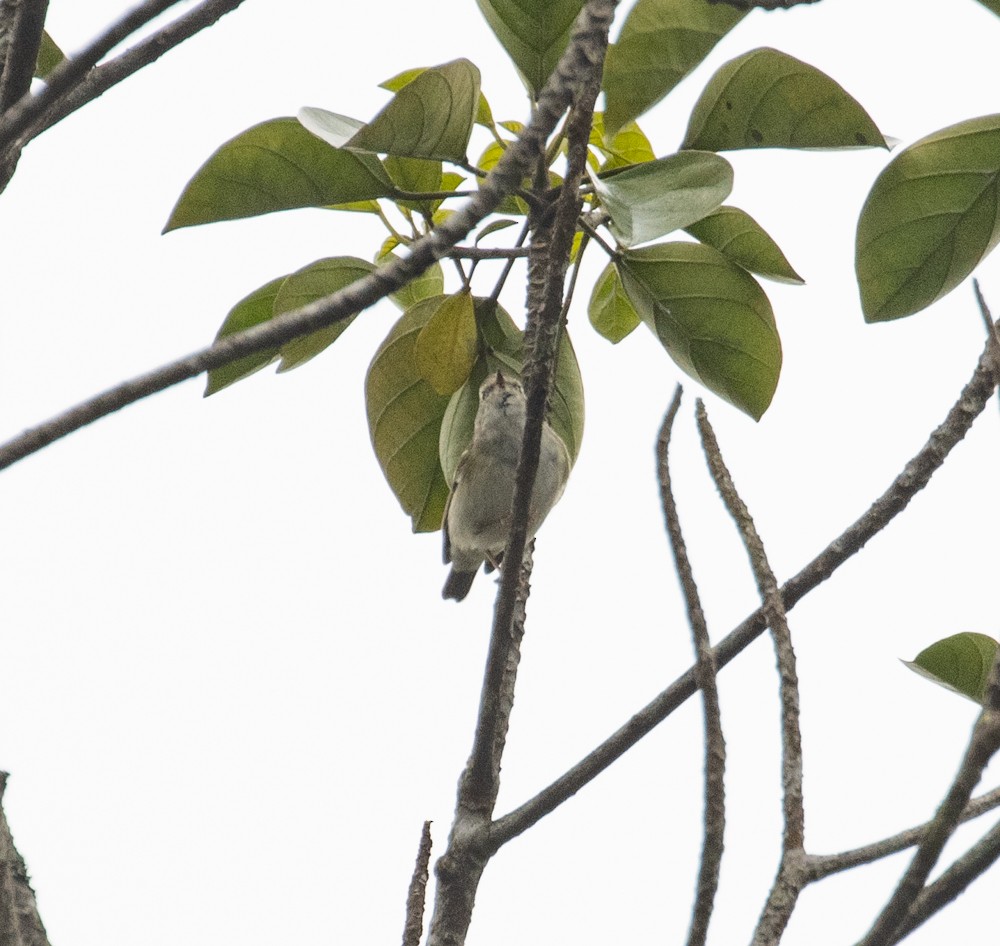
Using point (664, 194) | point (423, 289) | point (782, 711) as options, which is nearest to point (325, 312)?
point (782, 711)

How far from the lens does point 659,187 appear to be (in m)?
2.11

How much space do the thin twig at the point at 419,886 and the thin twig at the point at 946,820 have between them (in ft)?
2.47

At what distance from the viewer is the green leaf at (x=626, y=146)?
2564 millimetres

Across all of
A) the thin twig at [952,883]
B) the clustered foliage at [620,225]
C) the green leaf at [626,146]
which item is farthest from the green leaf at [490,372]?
the thin twig at [952,883]

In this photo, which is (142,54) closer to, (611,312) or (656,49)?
(656,49)

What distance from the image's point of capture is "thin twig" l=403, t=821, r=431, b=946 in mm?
1663

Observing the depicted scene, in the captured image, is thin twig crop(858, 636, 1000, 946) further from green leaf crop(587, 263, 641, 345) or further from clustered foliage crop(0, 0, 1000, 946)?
green leaf crop(587, 263, 641, 345)

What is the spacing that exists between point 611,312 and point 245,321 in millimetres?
859

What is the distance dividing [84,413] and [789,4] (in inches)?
49.1

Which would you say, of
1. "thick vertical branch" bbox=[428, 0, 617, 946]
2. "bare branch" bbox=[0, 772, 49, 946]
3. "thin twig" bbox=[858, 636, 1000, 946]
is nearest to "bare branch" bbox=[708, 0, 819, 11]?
"thick vertical branch" bbox=[428, 0, 617, 946]

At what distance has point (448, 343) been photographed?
2516 mm

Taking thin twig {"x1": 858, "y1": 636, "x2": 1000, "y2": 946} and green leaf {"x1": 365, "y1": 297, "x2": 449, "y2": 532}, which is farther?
green leaf {"x1": 365, "y1": 297, "x2": 449, "y2": 532}

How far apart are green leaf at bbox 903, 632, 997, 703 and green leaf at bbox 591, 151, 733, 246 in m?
0.76

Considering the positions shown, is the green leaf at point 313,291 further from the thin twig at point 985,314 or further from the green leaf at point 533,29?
the thin twig at point 985,314
